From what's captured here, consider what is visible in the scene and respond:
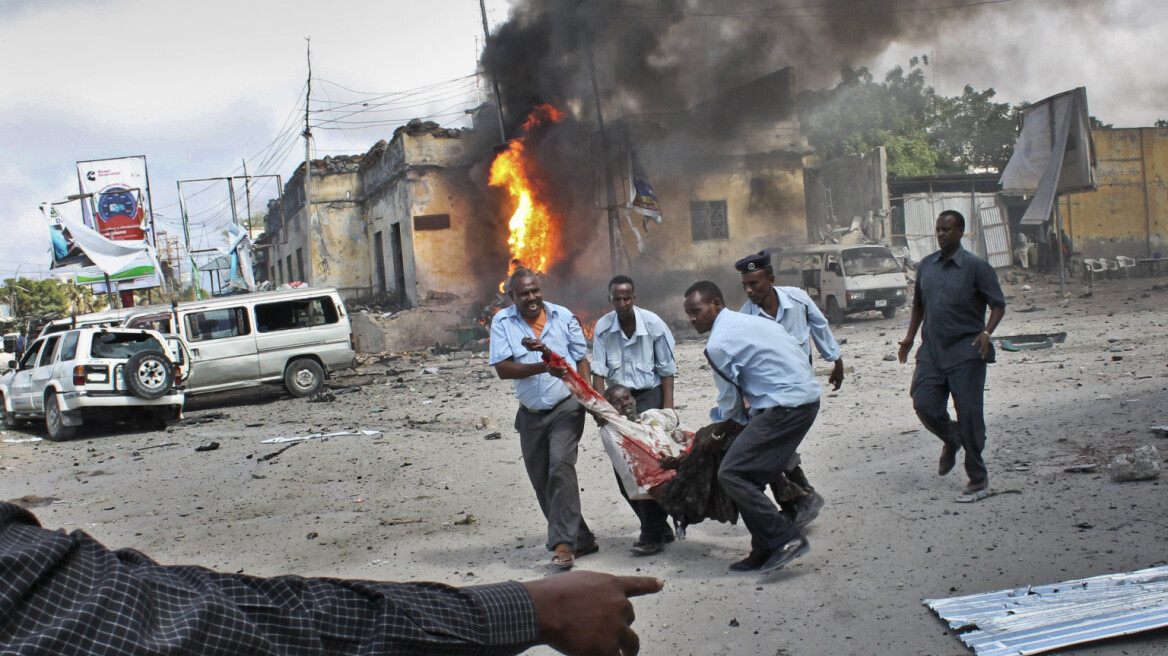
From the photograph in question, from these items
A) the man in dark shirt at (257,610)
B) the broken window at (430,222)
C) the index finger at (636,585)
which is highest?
the broken window at (430,222)

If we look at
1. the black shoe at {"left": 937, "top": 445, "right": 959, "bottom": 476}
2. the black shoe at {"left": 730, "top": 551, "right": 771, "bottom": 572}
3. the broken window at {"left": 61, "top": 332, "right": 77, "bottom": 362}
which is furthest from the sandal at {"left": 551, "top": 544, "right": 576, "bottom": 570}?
the broken window at {"left": 61, "top": 332, "right": 77, "bottom": 362}

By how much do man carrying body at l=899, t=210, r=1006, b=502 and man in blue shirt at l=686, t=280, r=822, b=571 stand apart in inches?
55.0

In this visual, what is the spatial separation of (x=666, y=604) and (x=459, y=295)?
18.3 metres

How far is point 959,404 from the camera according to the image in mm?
4840

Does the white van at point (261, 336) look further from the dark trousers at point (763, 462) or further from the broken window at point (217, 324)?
the dark trousers at point (763, 462)

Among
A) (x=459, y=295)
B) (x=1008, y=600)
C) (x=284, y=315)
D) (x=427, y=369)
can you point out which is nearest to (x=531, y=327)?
(x=1008, y=600)

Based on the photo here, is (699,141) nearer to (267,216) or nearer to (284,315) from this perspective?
(284,315)

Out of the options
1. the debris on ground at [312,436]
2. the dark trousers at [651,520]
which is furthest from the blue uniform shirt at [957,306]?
the debris on ground at [312,436]

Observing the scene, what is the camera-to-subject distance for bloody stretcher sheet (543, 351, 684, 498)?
4.35 meters

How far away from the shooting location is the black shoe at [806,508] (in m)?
4.52

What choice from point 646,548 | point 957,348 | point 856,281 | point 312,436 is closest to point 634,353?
point 646,548

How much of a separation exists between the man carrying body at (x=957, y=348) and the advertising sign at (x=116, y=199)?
21463 millimetres

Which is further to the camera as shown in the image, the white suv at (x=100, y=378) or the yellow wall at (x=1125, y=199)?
the yellow wall at (x=1125, y=199)

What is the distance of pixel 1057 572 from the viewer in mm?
3574
